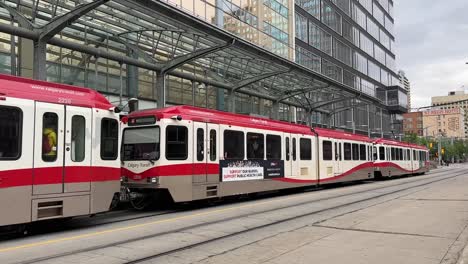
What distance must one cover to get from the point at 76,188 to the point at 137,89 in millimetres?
15443

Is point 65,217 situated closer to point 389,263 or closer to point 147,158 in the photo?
point 147,158

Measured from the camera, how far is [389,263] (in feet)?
24.6

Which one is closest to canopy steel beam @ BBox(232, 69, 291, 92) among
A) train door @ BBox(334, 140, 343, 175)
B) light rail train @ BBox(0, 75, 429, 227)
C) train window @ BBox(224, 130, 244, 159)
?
light rail train @ BBox(0, 75, 429, 227)

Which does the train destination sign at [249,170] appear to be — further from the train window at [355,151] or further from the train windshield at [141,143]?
the train window at [355,151]

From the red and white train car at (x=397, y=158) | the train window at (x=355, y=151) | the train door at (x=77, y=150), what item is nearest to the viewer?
the train door at (x=77, y=150)

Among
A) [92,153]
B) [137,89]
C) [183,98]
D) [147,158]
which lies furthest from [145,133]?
[183,98]

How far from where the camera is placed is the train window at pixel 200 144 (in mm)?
14867

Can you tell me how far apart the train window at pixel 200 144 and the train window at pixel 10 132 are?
6247 mm

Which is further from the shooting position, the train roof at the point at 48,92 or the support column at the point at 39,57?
the support column at the point at 39,57

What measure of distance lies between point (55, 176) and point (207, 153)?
19.5 feet

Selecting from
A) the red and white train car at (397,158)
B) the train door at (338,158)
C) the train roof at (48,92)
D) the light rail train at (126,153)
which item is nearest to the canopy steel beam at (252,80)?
the light rail train at (126,153)

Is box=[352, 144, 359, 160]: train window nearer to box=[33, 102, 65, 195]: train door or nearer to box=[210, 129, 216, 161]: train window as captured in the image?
box=[210, 129, 216, 161]: train window

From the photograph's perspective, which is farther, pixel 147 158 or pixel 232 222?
pixel 147 158

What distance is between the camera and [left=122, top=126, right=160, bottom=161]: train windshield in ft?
46.1
